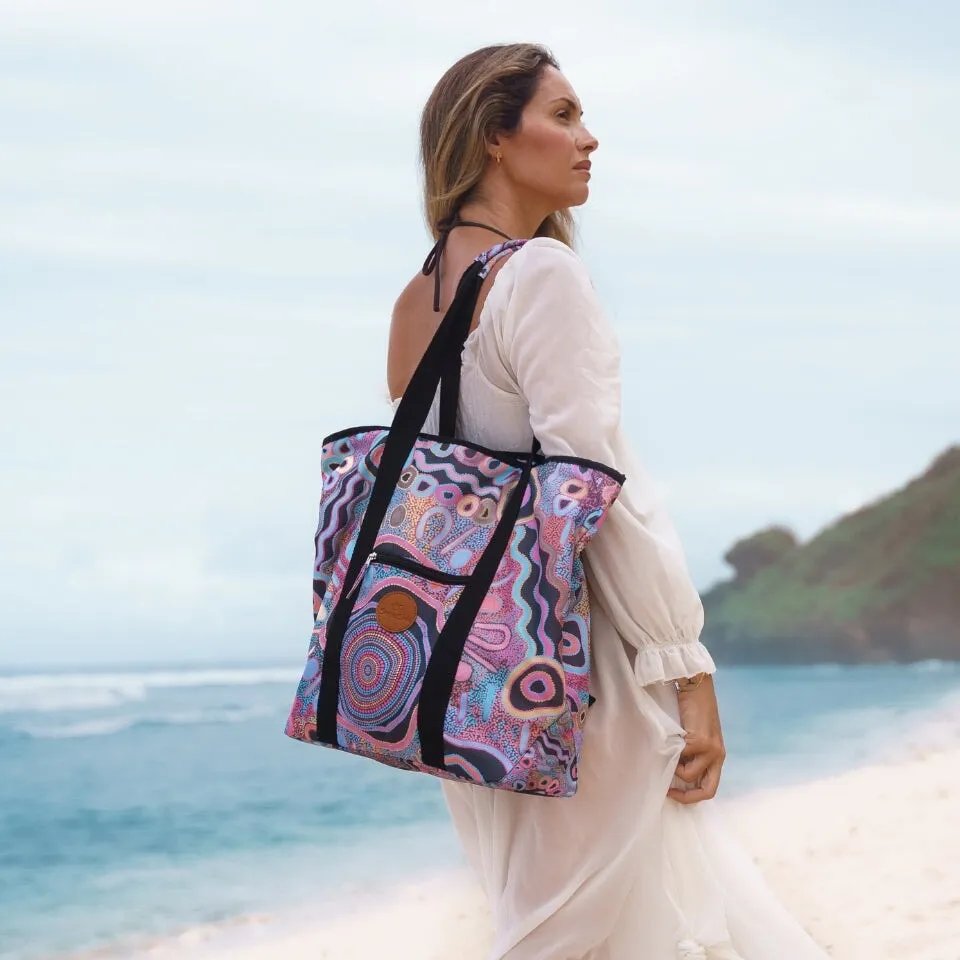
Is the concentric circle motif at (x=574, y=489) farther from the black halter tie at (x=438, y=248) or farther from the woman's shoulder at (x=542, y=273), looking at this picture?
the black halter tie at (x=438, y=248)

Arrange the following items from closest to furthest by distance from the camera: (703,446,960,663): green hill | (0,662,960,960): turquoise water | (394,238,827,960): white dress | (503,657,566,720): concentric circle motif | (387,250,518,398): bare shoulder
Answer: (503,657,566,720): concentric circle motif, (394,238,827,960): white dress, (387,250,518,398): bare shoulder, (0,662,960,960): turquoise water, (703,446,960,663): green hill

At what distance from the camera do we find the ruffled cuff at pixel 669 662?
155cm

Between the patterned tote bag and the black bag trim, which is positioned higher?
the black bag trim

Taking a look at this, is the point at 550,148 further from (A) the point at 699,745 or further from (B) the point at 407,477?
(A) the point at 699,745

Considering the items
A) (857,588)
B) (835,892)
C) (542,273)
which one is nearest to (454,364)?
(542,273)

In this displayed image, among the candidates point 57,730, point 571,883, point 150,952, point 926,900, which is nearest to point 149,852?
point 150,952

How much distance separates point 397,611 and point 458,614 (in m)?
0.07

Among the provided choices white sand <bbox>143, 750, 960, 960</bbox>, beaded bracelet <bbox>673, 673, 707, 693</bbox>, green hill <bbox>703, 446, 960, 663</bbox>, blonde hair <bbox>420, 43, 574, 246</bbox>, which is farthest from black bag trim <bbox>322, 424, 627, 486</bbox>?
green hill <bbox>703, 446, 960, 663</bbox>

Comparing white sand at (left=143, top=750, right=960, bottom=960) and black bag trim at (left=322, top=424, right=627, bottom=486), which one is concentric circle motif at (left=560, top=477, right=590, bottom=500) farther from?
white sand at (left=143, top=750, right=960, bottom=960)

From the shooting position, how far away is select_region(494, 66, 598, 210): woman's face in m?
1.80

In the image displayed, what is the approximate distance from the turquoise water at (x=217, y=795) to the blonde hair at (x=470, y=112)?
16.0 ft

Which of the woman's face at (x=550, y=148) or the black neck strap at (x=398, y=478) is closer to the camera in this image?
the black neck strap at (x=398, y=478)

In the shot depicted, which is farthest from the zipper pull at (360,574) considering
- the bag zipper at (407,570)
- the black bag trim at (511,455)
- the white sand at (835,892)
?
the white sand at (835,892)

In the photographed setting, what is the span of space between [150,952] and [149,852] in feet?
7.28
